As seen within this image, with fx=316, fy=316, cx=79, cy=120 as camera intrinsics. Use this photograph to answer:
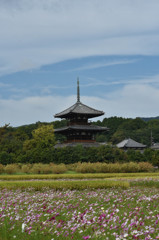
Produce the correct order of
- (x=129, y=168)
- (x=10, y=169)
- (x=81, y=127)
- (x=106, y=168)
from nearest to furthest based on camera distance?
(x=106, y=168), (x=129, y=168), (x=10, y=169), (x=81, y=127)

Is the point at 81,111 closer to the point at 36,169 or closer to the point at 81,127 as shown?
the point at 81,127

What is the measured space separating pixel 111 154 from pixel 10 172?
430 inches

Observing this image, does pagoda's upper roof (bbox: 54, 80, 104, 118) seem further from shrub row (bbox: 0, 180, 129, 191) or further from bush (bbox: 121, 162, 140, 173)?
shrub row (bbox: 0, 180, 129, 191)

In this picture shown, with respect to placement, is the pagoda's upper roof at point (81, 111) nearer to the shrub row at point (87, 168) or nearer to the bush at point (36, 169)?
the shrub row at point (87, 168)

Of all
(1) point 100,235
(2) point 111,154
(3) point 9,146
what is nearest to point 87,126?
(2) point 111,154

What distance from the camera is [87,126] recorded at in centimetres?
4028

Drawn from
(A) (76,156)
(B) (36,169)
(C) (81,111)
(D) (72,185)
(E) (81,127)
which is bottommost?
(B) (36,169)

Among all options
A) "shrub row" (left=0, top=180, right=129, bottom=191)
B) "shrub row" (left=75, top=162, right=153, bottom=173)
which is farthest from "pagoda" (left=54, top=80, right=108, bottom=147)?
"shrub row" (left=0, top=180, right=129, bottom=191)

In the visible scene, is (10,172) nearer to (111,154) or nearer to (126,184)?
(111,154)

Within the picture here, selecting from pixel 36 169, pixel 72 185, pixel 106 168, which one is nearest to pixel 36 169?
pixel 36 169

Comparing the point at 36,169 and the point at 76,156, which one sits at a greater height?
the point at 76,156

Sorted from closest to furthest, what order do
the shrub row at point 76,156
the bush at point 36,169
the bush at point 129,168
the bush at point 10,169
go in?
the bush at point 129,168 < the bush at point 10,169 < the bush at point 36,169 < the shrub row at point 76,156

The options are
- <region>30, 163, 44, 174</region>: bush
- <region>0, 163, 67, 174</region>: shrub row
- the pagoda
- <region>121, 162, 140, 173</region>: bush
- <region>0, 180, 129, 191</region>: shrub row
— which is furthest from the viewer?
the pagoda

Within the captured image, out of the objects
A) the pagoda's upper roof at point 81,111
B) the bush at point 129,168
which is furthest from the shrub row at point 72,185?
the pagoda's upper roof at point 81,111
